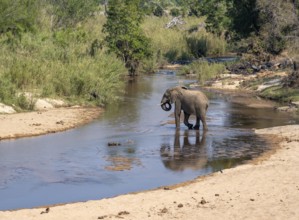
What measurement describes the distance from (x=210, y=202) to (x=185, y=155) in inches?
206

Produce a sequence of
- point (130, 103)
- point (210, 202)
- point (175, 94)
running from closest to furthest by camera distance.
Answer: point (210, 202) → point (175, 94) → point (130, 103)

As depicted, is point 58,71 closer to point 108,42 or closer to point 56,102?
point 56,102

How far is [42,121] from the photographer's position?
22062 mm

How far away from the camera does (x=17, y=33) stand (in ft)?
134

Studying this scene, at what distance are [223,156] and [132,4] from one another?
26.0 meters

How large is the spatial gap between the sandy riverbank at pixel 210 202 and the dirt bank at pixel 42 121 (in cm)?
755

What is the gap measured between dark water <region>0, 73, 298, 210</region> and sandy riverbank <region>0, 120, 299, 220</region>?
2.66 feet

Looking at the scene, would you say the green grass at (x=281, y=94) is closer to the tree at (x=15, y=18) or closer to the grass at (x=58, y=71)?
the grass at (x=58, y=71)

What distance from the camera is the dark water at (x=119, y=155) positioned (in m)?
13.4

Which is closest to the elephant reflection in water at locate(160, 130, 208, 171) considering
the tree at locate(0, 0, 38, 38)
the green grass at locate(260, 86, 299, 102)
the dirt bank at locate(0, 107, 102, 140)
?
the dirt bank at locate(0, 107, 102, 140)

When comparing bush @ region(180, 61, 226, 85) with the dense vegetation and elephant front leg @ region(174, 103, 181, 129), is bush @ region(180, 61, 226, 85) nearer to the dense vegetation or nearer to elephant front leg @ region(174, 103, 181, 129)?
the dense vegetation

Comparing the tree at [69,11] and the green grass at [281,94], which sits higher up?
the tree at [69,11]

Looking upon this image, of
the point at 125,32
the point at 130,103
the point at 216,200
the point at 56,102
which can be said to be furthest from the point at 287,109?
the point at 125,32

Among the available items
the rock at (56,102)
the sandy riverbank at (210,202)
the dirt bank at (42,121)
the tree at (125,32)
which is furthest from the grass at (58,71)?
the sandy riverbank at (210,202)
